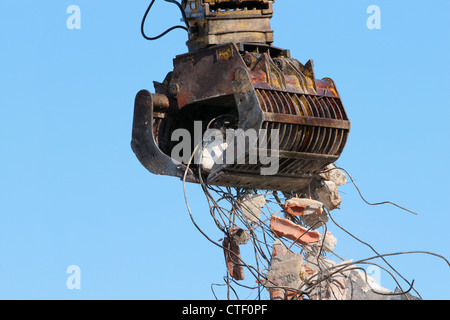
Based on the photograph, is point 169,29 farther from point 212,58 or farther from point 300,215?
point 300,215

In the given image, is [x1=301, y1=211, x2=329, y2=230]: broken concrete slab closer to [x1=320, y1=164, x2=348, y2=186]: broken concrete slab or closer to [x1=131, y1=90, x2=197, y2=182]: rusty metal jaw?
[x1=320, y1=164, x2=348, y2=186]: broken concrete slab

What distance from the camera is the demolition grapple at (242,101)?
1959 centimetres

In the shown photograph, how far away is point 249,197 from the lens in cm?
2058

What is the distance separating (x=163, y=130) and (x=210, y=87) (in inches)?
46.3

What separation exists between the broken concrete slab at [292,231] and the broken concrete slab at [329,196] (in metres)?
0.76

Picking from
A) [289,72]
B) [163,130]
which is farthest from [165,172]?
[289,72]

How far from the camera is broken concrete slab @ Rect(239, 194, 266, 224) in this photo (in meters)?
20.4

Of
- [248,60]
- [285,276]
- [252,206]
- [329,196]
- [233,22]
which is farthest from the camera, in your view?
[329,196]

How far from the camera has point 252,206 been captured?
20562mm

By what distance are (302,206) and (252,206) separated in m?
0.66

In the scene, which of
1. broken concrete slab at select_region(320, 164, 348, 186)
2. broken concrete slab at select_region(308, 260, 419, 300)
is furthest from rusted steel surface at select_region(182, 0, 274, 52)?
broken concrete slab at select_region(308, 260, 419, 300)

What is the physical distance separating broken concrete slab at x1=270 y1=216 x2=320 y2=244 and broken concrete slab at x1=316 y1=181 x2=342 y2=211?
756 mm

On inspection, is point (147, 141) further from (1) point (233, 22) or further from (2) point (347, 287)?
(2) point (347, 287)

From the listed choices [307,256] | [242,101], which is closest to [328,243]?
[307,256]
